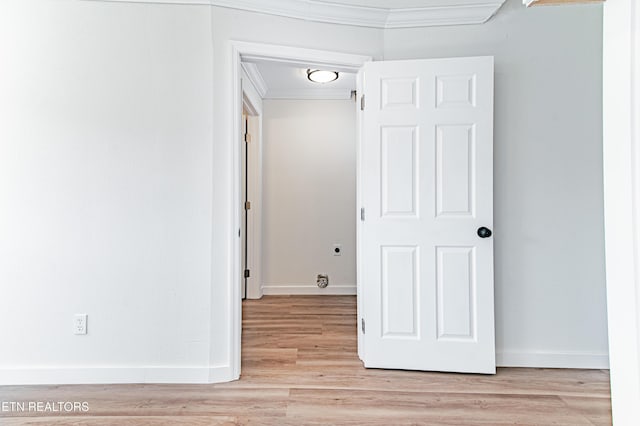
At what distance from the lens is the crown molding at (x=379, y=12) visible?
2062 mm

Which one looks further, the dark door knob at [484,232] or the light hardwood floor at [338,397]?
the dark door knob at [484,232]

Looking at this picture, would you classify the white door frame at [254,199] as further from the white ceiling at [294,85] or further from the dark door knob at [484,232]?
the dark door knob at [484,232]

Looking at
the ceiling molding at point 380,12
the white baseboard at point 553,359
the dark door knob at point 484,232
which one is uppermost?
the ceiling molding at point 380,12

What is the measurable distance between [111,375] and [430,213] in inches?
81.3

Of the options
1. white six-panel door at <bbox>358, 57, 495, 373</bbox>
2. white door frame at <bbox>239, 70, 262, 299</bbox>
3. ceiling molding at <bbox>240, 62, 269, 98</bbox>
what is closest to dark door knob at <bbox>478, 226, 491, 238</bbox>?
white six-panel door at <bbox>358, 57, 495, 373</bbox>

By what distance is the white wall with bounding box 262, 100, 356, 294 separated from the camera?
3986 mm

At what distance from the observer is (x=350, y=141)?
4012mm

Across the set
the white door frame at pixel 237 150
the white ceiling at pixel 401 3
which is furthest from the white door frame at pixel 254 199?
the white ceiling at pixel 401 3

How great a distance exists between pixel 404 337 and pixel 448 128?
129 centimetres

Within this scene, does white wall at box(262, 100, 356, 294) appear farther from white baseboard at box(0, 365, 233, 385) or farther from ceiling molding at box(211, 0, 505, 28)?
white baseboard at box(0, 365, 233, 385)

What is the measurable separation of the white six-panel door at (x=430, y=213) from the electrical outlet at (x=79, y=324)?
5.37 ft

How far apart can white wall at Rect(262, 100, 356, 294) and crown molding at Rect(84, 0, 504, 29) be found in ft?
5.85

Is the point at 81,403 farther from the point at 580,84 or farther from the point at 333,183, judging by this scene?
the point at 580,84

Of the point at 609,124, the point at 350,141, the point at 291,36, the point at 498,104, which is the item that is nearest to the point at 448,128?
the point at 498,104
